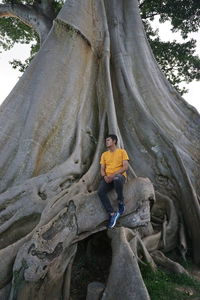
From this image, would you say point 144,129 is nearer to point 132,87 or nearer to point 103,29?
point 132,87

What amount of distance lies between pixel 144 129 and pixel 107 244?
6.44ft

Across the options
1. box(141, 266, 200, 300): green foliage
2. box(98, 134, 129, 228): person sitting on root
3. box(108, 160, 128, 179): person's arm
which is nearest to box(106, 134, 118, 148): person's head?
box(98, 134, 129, 228): person sitting on root

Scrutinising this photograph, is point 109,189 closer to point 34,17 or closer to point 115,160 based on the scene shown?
point 115,160

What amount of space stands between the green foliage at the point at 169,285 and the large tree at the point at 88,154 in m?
0.16

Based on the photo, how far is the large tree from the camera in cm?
295

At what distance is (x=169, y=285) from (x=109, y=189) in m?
1.26

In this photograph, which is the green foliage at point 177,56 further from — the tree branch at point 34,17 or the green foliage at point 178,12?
the tree branch at point 34,17

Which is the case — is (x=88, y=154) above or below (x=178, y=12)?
below

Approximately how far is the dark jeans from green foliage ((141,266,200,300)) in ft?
3.10

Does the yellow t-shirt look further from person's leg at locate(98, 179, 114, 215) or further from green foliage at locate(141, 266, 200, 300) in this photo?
green foliage at locate(141, 266, 200, 300)

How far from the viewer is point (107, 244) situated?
396 centimetres

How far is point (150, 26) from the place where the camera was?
999cm

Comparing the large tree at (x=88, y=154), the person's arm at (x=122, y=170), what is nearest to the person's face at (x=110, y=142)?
the person's arm at (x=122, y=170)

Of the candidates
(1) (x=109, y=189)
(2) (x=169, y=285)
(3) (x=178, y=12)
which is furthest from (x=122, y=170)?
(3) (x=178, y=12)
